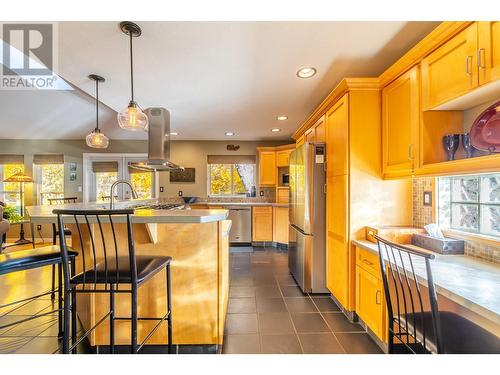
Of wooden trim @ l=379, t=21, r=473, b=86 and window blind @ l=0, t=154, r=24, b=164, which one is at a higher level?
wooden trim @ l=379, t=21, r=473, b=86

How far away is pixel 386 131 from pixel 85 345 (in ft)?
9.58

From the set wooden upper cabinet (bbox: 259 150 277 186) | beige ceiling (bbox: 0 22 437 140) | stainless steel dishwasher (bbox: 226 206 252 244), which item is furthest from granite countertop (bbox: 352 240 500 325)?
wooden upper cabinet (bbox: 259 150 277 186)

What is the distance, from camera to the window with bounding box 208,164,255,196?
220 inches

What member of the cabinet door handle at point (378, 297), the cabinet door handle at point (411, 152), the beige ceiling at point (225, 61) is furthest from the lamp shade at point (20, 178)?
the cabinet door handle at point (411, 152)

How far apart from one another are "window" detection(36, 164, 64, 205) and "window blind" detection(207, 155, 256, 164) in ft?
11.4

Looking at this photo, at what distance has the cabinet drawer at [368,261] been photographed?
69.2 inches

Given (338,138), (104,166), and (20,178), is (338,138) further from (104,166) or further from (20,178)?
(20,178)

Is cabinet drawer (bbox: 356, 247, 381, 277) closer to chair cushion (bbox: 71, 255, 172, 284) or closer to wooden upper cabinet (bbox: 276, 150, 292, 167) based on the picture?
chair cushion (bbox: 71, 255, 172, 284)

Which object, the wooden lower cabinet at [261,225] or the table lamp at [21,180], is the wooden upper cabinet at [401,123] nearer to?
the wooden lower cabinet at [261,225]

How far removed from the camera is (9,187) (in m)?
5.36

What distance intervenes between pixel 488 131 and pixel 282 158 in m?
3.92

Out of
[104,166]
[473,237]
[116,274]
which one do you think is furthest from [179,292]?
[104,166]
